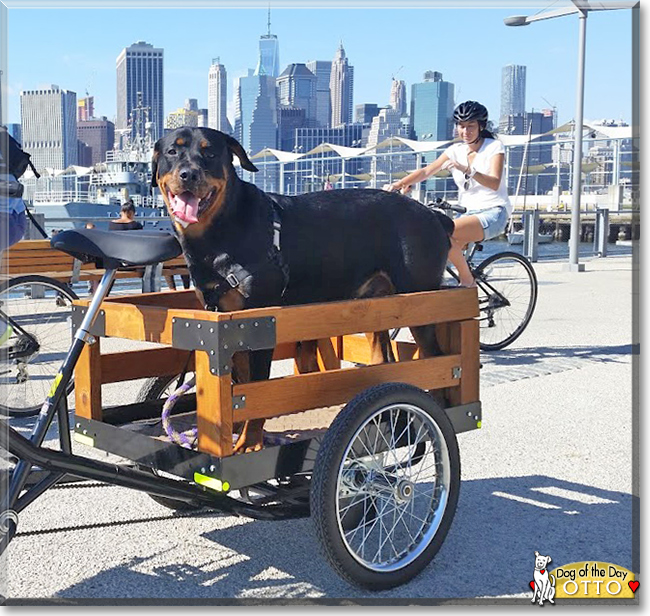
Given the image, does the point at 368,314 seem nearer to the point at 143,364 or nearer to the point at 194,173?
the point at 194,173

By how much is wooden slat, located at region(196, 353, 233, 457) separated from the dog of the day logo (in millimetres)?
1250

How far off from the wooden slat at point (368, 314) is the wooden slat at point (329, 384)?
0.16m

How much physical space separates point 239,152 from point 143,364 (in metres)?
1.02

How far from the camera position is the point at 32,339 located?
580 centimetres

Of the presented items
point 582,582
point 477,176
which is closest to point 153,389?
point 582,582

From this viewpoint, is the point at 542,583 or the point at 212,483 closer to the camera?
the point at 212,483

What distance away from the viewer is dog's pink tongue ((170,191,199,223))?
3.31 meters

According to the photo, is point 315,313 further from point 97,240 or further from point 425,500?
point 425,500

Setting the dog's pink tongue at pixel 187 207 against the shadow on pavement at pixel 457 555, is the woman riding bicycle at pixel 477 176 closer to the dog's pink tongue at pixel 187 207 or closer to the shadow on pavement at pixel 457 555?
the shadow on pavement at pixel 457 555

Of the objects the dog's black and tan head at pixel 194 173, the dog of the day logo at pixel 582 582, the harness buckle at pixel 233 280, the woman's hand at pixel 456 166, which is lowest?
the dog of the day logo at pixel 582 582

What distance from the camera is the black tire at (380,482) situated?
9.82 ft

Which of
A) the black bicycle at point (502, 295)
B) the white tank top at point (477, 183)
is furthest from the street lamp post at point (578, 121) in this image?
the white tank top at point (477, 183)

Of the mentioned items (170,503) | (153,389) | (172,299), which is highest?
(172,299)

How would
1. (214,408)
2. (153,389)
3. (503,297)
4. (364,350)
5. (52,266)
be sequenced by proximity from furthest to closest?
(52,266) < (503,297) < (364,350) < (153,389) < (214,408)
